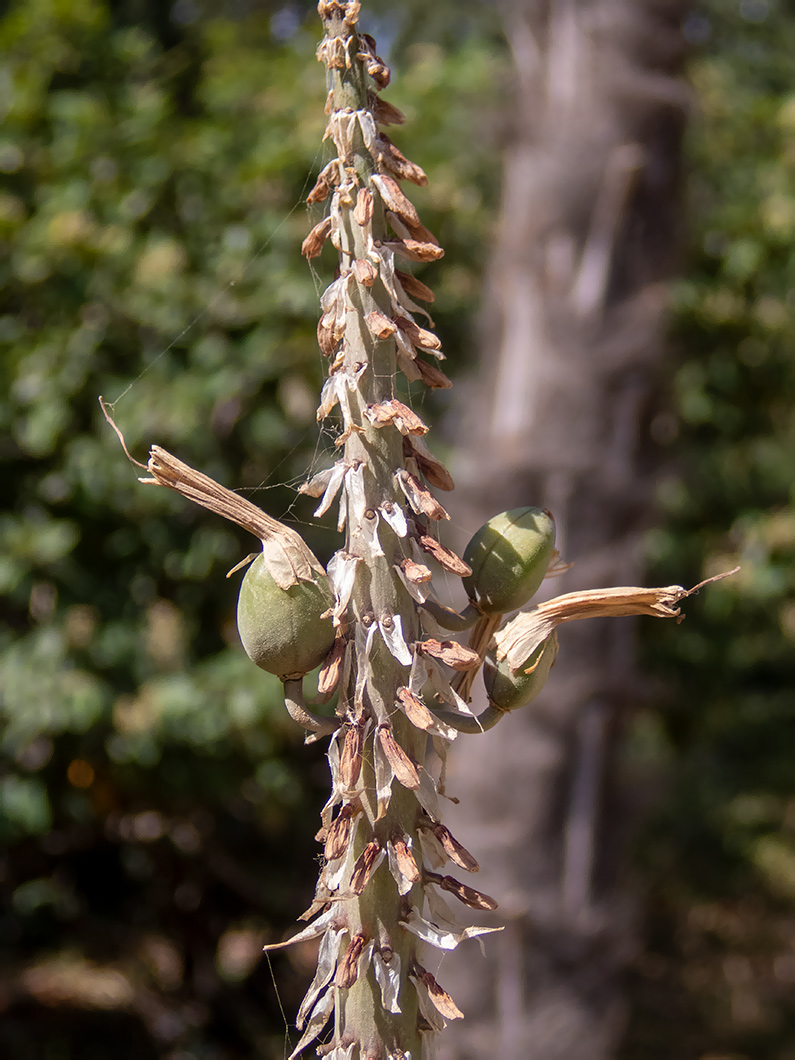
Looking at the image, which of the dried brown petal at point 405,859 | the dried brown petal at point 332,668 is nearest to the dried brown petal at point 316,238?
the dried brown petal at point 332,668

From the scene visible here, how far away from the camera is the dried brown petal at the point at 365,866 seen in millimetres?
529

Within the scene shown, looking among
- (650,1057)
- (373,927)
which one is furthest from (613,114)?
(650,1057)

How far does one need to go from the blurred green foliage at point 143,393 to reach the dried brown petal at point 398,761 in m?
1.62

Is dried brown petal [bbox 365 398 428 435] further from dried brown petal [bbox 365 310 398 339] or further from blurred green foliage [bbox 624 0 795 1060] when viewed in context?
blurred green foliage [bbox 624 0 795 1060]

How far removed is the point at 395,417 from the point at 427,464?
0.19 feet

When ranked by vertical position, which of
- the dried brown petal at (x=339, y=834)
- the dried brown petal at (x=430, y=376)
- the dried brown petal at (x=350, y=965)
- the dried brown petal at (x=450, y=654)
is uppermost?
the dried brown petal at (x=430, y=376)

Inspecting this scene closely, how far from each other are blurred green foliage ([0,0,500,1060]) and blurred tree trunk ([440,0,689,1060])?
0.28 m

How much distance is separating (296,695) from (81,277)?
206cm

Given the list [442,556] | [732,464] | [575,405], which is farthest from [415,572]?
[732,464]

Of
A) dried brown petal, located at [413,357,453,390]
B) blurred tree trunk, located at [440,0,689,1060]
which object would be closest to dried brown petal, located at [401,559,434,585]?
dried brown petal, located at [413,357,453,390]

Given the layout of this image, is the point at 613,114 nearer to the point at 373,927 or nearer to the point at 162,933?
the point at 373,927

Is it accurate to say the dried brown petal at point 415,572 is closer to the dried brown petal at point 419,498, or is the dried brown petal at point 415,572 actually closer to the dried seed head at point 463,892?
the dried brown petal at point 419,498

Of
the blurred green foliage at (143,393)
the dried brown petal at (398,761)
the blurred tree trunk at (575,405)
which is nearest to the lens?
the dried brown petal at (398,761)

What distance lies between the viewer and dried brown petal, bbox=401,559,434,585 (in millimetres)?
547
